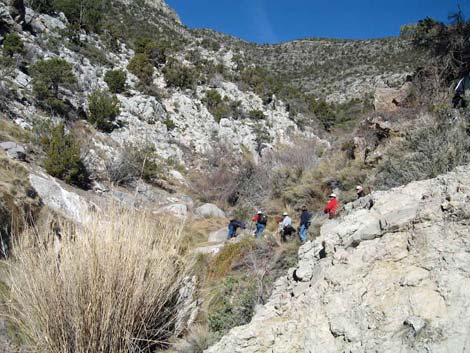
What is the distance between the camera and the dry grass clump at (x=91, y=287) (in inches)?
132

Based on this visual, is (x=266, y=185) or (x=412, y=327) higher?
(x=266, y=185)

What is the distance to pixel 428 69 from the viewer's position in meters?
10.5

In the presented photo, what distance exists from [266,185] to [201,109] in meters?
8.75

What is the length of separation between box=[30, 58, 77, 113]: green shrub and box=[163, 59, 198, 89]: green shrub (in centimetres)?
638

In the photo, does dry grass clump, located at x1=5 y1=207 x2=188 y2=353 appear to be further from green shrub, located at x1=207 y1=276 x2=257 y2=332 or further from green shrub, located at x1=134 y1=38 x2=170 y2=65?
green shrub, located at x1=134 y1=38 x2=170 y2=65

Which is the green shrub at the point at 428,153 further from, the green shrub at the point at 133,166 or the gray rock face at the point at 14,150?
the gray rock face at the point at 14,150

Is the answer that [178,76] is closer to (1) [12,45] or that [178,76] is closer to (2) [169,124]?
(2) [169,124]

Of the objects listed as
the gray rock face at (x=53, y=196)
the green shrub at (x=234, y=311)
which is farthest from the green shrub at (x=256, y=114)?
the green shrub at (x=234, y=311)

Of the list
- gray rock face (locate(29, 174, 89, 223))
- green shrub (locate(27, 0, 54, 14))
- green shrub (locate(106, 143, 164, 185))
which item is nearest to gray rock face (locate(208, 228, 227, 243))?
gray rock face (locate(29, 174, 89, 223))

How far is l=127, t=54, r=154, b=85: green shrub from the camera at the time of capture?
20.5 meters

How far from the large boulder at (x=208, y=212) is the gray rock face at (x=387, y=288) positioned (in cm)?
944

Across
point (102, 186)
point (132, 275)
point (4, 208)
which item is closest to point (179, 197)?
point (102, 186)

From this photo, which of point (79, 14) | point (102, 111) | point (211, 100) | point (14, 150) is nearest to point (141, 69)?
point (211, 100)

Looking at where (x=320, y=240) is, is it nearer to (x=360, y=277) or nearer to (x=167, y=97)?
(x=360, y=277)
